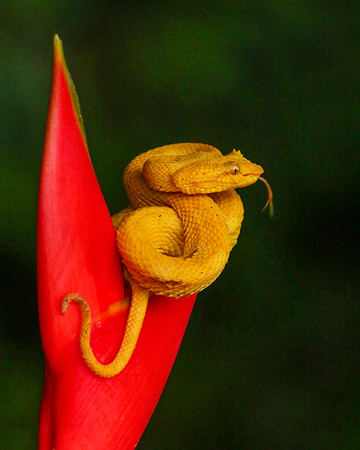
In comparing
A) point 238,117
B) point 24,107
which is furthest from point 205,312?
point 24,107

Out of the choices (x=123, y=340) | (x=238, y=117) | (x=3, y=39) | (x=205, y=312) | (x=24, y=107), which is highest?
(x=3, y=39)

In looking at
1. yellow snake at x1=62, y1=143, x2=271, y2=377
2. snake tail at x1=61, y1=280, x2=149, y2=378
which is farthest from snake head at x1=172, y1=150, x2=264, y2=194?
snake tail at x1=61, y1=280, x2=149, y2=378

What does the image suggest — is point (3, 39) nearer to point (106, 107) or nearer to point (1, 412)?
point (106, 107)

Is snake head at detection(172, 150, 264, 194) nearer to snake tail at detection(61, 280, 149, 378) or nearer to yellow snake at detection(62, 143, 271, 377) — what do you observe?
yellow snake at detection(62, 143, 271, 377)

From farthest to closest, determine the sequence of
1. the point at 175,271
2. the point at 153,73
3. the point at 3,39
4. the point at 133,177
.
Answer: the point at 153,73 < the point at 3,39 < the point at 133,177 < the point at 175,271

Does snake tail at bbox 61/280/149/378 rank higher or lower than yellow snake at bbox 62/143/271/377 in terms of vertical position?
lower

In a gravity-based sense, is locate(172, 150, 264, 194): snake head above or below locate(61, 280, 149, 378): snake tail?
above

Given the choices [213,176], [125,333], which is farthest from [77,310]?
[213,176]
